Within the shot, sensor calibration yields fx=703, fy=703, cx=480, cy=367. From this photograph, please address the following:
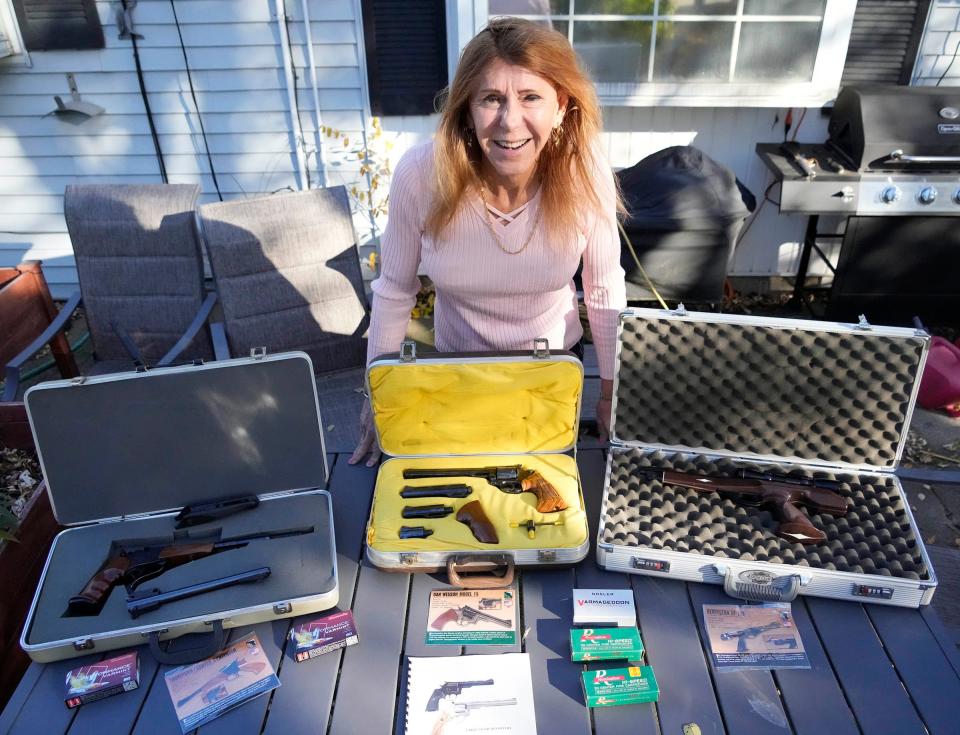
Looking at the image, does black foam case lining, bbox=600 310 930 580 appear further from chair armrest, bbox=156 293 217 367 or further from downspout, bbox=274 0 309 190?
downspout, bbox=274 0 309 190

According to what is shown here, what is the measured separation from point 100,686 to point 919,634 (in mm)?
2011

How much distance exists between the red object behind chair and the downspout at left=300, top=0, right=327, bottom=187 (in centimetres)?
394

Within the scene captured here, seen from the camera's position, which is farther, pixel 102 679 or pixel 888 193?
pixel 888 193

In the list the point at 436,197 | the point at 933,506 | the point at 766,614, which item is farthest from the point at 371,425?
the point at 933,506

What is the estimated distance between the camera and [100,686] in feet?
5.48

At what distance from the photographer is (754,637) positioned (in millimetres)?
1772

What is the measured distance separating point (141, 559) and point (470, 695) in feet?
3.39

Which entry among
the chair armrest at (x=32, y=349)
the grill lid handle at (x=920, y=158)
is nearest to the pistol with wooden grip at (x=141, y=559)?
the chair armrest at (x=32, y=349)

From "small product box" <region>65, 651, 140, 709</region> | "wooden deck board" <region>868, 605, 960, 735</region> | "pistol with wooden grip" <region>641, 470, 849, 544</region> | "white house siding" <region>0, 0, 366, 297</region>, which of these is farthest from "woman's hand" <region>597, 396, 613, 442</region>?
"white house siding" <region>0, 0, 366, 297</region>

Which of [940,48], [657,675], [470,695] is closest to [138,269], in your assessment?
[470,695]

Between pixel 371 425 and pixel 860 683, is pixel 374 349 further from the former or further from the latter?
pixel 860 683

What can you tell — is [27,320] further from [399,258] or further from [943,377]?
[943,377]

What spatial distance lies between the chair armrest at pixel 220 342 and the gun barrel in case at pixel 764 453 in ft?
6.23

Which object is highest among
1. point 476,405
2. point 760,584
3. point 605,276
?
point 605,276
